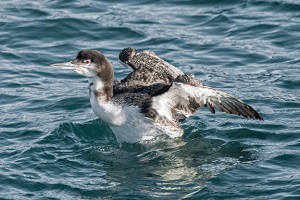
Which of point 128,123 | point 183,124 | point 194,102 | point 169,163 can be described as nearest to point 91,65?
point 128,123

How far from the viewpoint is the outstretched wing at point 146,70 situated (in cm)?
1269

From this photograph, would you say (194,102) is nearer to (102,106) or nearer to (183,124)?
(102,106)

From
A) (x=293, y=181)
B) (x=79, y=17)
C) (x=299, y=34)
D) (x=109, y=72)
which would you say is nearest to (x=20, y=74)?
(x=79, y=17)

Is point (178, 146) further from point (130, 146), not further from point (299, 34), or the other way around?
point (299, 34)

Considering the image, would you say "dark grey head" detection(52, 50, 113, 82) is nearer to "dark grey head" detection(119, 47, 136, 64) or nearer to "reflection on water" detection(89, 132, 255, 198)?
"reflection on water" detection(89, 132, 255, 198)

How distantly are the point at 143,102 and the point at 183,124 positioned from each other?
5.61 feet

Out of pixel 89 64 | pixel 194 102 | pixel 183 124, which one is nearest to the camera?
pixel 89 64

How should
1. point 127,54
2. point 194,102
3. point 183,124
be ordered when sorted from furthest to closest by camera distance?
1. point 183,124
2. point 127,54
3. point 194,102

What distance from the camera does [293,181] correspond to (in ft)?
35.2

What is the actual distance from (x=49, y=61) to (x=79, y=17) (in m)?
2.33

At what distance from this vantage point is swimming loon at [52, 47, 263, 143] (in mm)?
11492

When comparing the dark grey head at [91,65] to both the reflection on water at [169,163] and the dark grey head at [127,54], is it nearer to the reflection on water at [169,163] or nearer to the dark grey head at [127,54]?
the reflection on water at [169,163]

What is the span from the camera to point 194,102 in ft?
38.6

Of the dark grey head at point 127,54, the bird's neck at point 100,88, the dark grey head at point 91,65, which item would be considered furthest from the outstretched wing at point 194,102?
the dark grey head at point 127,54
